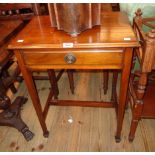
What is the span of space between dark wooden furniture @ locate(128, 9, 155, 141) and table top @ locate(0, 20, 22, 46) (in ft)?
2.73

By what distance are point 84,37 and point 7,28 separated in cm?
70

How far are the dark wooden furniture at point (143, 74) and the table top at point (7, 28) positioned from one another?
0.83 metres

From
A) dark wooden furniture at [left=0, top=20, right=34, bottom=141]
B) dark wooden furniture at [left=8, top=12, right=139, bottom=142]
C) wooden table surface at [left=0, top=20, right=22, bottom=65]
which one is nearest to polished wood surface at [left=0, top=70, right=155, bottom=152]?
dark wooden furniture at [left=0, top=20, right=34, bottom=141]

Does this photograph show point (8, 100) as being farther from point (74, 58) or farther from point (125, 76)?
point (125, 76)

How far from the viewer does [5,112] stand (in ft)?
4.62

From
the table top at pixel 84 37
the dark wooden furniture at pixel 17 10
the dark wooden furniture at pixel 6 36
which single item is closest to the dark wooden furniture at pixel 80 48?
the table top at pixel 84 37

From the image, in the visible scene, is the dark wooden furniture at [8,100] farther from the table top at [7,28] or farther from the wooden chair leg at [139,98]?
the wooden chair leg at [139,98]

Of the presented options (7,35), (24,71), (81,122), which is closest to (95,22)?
(24,71)

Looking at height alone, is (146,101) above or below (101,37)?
below

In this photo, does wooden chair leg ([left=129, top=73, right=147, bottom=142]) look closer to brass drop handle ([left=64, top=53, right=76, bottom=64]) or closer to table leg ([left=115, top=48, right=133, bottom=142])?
table leg ([left=115, top=48, right=133, bottom=142])

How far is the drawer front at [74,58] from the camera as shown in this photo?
809 millimetres

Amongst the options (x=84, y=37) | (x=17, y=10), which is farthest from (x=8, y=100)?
(x=84, y=37)

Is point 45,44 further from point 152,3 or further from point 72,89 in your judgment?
point 72,89

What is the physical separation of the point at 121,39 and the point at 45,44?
0.35 m
